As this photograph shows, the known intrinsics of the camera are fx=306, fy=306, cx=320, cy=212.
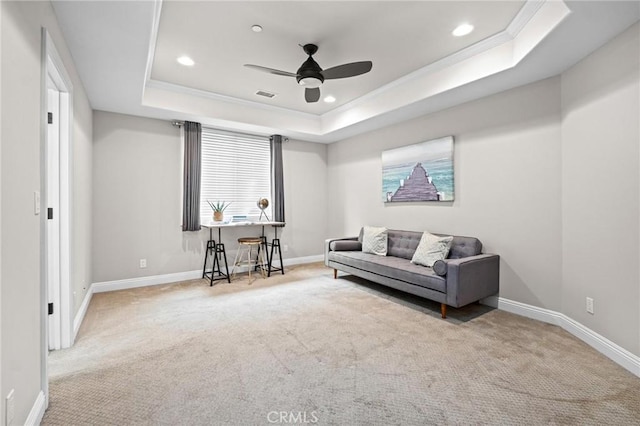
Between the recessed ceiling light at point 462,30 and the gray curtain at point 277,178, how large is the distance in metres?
3.37

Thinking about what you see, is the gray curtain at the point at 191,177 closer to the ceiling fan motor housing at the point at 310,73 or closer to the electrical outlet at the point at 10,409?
the ceiling fan motor housing at the point at 310,73

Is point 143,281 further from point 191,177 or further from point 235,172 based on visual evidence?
point 235,172

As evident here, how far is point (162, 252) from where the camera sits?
4.64 m

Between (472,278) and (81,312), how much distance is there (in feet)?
13.3

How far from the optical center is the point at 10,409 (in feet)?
4.36

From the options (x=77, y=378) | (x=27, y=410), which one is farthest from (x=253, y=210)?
(x=27, y=410)

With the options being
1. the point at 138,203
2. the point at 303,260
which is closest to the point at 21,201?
the point at 138,203

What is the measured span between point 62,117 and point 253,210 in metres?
3.25

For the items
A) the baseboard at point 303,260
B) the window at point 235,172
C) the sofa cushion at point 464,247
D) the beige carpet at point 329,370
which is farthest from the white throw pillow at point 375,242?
the window at point 235,172

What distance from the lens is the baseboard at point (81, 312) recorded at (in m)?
2.79

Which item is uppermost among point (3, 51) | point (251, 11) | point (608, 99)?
point (251, 11)

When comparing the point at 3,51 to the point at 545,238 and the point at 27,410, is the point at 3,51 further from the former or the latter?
the point at 545,238

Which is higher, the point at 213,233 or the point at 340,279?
the point at 213,233

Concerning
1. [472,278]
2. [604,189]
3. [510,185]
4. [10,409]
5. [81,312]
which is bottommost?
[81,312]
